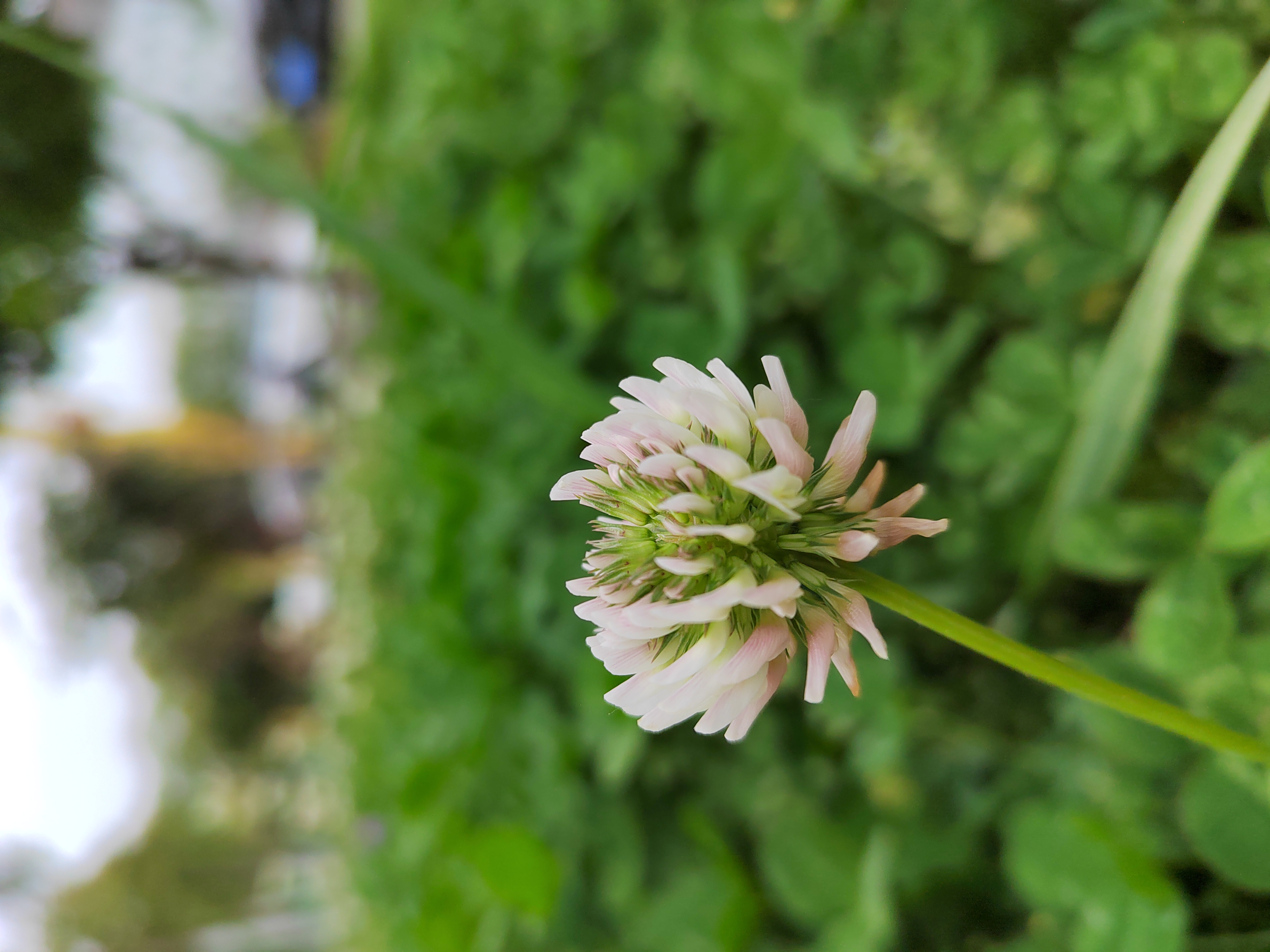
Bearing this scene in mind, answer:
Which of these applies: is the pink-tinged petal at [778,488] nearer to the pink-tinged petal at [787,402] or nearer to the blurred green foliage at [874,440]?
the pink-tinged petal at [787,402]

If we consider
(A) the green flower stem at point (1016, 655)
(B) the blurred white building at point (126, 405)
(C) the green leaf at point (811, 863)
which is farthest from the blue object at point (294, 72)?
(A) the green flower stem at point (1016, 655)

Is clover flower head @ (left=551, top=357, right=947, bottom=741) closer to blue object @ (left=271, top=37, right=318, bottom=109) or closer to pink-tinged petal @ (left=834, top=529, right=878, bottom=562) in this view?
pink-tinged petal @ (left=834, top=529, right=878, bottom=562)

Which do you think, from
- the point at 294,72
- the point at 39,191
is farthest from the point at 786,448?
the point at 294,72

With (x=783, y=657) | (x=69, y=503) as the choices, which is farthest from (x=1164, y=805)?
(x=69, y=503)

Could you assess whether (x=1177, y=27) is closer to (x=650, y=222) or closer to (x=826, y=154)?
(x=826, y=154)

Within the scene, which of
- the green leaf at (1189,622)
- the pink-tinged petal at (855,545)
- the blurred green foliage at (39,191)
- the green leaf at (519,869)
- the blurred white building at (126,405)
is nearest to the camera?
the pink-tinged petal at (855,545)

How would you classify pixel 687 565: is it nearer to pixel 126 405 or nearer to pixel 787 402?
pixel 787 402

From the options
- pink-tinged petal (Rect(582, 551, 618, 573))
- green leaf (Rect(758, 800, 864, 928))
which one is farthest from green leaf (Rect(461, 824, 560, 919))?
pink-tinged petal (Rect(582, 551, 618, 573))
